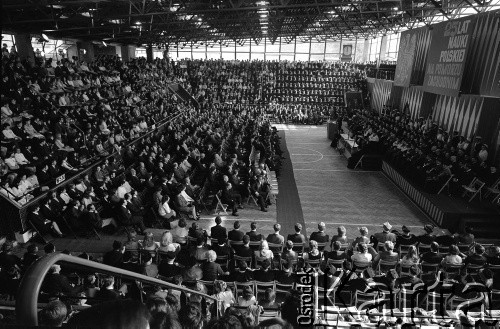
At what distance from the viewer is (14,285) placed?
571 cm

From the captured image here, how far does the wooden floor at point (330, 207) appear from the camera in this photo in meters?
11.0

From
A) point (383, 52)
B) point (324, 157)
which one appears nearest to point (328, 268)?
point (324, 157)

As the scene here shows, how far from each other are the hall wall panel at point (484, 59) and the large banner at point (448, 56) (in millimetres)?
363

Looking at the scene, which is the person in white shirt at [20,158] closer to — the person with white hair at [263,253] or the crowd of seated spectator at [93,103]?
the crowd of seated spectator at [93,103]

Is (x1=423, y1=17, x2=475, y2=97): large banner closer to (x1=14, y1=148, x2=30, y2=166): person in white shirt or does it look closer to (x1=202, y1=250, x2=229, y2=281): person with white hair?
(x1=202, y1=250, x2=229, y2=281): person with white hair

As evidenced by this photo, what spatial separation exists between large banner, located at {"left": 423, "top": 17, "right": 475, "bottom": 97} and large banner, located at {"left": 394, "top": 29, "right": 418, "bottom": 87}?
9.75 feet

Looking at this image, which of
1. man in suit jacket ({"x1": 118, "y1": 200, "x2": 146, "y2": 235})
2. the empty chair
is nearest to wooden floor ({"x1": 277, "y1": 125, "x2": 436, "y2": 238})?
the empty chair

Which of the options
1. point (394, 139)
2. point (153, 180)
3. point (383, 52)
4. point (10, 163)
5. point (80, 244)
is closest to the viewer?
point (80, 244)

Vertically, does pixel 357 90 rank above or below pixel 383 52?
below

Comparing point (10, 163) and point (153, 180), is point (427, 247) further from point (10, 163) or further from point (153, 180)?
point (10, 163)

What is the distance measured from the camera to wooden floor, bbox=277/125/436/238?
11742 mm

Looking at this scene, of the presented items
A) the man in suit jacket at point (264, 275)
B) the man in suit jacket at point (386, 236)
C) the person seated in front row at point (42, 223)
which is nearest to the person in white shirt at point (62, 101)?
the person seated in front row at point (42, 223)

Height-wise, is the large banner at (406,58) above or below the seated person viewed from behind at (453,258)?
above

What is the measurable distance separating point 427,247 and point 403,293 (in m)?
2.71
